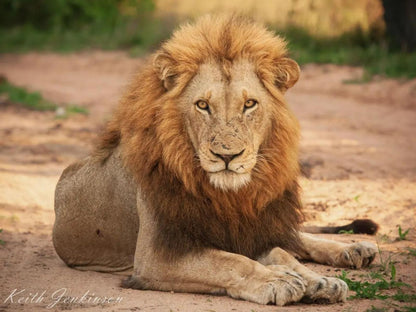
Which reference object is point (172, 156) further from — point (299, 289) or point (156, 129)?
point (299, 289)

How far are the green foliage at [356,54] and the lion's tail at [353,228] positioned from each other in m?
5.73

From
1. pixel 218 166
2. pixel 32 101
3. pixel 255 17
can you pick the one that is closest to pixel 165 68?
pixel 218 166

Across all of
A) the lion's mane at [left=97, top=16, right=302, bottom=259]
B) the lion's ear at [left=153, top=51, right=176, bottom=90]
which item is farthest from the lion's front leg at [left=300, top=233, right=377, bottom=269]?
the lion's ear at [left=153, top=51, right=176, bottom=90]

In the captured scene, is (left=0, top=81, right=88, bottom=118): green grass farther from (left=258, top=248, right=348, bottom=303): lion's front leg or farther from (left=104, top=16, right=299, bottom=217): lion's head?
(left=258, top=248, right=348, bottom=303): lion's front leg

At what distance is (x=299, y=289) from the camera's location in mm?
3930

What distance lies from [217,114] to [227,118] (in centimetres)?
7

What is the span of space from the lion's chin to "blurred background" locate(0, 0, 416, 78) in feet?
26.0

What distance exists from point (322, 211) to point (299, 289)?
100.0 inches

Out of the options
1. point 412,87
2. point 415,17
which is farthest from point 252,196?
point 415,17

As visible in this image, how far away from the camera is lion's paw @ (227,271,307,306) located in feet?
12.9

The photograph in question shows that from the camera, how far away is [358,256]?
479 centimetres

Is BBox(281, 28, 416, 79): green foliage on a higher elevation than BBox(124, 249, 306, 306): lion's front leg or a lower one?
higher
